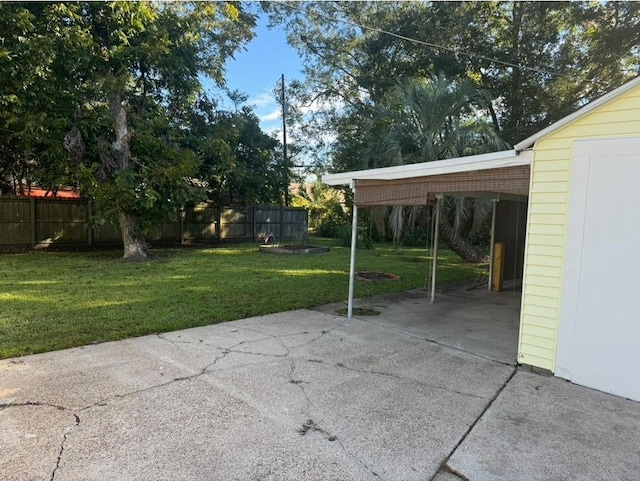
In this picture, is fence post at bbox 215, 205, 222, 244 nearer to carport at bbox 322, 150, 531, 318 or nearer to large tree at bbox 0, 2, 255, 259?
large tree at bbox 0, 2, 255, 259

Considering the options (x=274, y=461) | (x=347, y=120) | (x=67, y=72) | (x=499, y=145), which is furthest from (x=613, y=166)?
(x=347, y=120)

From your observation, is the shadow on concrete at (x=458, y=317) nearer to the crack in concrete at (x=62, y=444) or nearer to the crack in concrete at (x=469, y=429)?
the crack in concrete at (x=469, y=429)

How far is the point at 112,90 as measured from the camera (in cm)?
990

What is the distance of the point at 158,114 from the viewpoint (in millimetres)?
11891

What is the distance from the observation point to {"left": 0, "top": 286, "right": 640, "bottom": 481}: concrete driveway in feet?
7.45

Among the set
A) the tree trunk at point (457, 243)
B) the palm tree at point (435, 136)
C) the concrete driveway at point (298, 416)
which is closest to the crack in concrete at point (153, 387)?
the concrete driveway at point (298, 416)

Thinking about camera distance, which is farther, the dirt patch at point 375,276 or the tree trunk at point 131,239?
the tree trunk at point 131,239

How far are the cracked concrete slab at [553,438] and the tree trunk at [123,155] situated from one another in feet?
32.2

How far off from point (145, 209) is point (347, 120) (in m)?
11.9

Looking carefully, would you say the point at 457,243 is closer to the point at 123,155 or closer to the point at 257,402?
the point at 257,402

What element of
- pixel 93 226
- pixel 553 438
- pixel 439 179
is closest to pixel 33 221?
pixel 93 226

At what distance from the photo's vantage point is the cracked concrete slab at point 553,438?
7.52ft

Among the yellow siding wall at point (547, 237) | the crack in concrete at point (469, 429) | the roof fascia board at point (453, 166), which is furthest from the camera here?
the roof fascia board at point (453, 166)

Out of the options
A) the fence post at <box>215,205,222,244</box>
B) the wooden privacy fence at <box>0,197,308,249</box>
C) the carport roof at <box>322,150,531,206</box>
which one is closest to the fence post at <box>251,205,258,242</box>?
the wooden privacy fence at <box>0,197,308,249</box>
